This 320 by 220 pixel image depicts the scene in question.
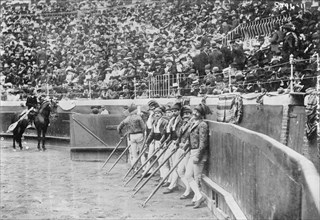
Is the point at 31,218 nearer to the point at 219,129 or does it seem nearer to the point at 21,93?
the point at 219,129

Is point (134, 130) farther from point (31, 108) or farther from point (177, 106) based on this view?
point (31, 108)

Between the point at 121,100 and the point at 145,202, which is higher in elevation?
the point at 121,100

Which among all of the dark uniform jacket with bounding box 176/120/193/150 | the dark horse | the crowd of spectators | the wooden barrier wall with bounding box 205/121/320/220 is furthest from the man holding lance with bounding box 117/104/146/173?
the dark horse

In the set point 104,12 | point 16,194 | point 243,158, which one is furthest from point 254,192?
point 104,12

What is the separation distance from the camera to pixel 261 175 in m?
4.34

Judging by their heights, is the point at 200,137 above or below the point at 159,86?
below

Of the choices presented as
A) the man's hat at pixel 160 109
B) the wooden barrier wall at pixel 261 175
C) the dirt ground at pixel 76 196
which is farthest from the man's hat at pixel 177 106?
the dirt ground at pixel 76 196

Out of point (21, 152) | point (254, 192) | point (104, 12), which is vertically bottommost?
point (21, 152)

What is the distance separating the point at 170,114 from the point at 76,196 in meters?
2.24

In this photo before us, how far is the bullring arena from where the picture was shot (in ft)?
19.1

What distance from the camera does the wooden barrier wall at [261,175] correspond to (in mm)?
2488

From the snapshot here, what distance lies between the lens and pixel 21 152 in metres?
17.0

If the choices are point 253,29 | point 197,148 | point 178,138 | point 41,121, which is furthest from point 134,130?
point 41,121

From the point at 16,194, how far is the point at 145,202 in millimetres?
2549
